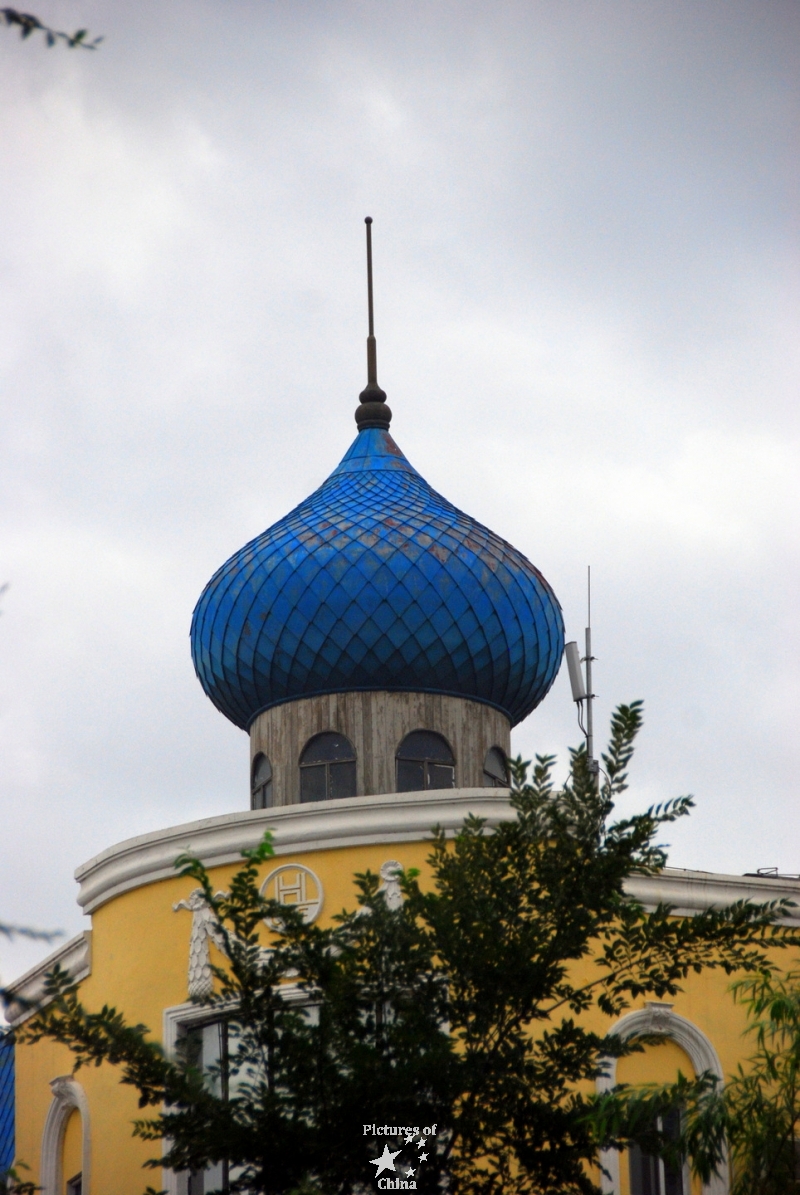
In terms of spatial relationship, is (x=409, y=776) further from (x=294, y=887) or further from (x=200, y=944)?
(x=200, y=944)

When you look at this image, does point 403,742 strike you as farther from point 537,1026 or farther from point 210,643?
point 537,1026

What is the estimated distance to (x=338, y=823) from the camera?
13445 millimetres

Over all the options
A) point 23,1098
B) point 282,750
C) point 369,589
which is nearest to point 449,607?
point 369,589

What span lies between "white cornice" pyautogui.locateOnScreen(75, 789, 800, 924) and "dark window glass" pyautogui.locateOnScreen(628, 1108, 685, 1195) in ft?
5.09

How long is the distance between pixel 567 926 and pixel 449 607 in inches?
225

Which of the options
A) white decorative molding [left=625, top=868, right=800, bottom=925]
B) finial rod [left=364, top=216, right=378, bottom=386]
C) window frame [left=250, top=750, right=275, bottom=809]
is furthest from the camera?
finial rod [left=364, top=216, right=378, bottom=386]

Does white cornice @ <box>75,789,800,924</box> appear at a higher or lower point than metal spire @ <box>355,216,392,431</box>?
lower

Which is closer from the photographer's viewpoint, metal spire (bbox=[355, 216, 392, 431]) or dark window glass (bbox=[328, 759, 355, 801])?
dark window glass (bbox=[328, 759, 355, 801])

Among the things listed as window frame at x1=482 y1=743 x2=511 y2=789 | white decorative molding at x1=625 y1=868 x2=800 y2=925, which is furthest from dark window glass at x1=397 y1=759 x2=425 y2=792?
white decorative molding at x1=625 y1=868 x2=800 y2=925

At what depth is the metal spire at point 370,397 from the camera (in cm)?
1736

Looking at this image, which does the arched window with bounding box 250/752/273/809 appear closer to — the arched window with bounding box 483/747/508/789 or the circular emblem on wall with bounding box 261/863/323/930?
the arched window with bounding box 483/747/508/789

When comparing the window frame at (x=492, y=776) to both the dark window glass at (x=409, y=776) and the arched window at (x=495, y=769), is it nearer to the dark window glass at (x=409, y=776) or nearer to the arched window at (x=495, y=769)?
the arched window at (x=495, y=769)

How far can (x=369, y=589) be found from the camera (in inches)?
608

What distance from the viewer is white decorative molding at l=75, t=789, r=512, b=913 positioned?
13.4 m
